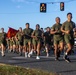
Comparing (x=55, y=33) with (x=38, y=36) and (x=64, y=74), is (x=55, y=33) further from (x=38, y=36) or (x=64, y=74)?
(x=64, y=74)

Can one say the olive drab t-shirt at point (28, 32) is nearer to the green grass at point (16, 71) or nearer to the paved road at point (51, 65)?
the paved road at point (51, 65)

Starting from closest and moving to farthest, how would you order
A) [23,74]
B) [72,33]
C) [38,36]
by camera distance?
[23,74]
[72,33]
[38,36]

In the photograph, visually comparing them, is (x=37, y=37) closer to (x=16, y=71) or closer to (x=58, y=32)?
(x=58, y=32)

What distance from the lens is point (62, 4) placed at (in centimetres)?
4753

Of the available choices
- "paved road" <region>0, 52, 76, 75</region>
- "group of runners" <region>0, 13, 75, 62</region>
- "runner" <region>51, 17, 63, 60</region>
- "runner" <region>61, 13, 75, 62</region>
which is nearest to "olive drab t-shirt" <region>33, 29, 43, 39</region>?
"group of runners" <region>0, 13, 75, 62</region>

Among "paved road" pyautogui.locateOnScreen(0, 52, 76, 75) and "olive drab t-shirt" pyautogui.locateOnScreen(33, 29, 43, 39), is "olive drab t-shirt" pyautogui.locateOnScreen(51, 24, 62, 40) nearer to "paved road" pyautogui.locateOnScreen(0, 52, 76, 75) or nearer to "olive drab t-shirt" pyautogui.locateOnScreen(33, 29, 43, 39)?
"paved road" pyautogui.locateOnScreen(0, 52, 76, 75)

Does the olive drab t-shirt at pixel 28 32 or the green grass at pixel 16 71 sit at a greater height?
the olive drab t-shirt at pixel 28 32

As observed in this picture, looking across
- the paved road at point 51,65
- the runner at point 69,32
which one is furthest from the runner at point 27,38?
the runner at point 69,32

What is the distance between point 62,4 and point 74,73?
119 feet

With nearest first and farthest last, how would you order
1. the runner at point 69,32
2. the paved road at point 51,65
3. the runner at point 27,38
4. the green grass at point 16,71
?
the green grass at point 16,71 → the paved road at point 51,65 → the runner at point 69,32 → the runner at point 27,38

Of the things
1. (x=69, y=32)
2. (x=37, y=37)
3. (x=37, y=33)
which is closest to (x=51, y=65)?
(x=69, y=32)

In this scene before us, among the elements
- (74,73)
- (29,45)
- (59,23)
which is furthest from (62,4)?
(74,73)

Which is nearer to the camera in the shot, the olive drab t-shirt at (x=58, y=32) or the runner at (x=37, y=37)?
the olive drab t-shirt at (x=58, y=32)

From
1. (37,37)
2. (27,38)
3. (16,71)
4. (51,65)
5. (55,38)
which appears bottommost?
(51,65)
